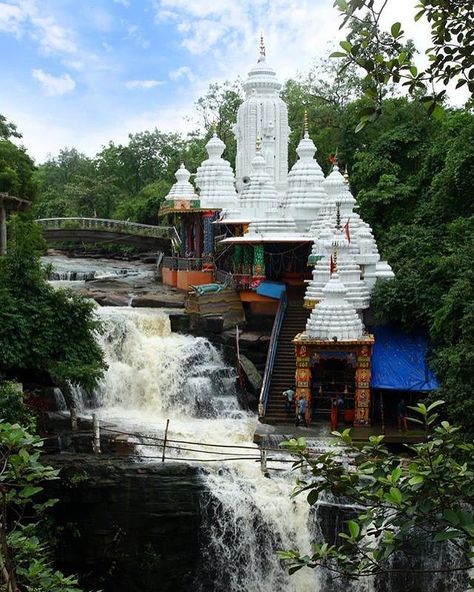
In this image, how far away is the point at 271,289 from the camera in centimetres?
1998

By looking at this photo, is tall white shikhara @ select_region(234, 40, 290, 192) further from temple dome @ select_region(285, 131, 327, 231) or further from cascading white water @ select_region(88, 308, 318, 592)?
cascading white water @ select_region(88, 308, 318, 592)

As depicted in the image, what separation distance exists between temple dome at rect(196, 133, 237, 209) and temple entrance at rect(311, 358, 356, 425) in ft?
31.2

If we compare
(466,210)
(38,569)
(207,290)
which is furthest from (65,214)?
(38,569)

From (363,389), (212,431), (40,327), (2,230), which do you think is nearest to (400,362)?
(363,389)

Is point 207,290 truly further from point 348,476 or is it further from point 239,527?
point 348,476

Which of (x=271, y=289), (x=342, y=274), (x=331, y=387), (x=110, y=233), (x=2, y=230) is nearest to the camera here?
(x=331, y=387)

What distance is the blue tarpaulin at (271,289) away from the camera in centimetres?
1975

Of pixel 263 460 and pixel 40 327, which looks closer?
pixel 263 460

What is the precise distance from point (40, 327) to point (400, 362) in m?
7.29

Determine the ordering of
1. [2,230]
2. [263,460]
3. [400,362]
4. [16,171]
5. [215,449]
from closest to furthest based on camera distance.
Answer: [263,460]
[215,449]
[400,362]
[2,230]
[16,171]

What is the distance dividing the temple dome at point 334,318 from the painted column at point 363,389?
0.37 meters

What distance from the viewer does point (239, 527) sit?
12750mm

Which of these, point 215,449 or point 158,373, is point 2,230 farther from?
point 215,449

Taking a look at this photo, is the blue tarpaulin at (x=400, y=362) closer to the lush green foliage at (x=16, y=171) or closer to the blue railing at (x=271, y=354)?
the blue railing at (x=271, y=354)
